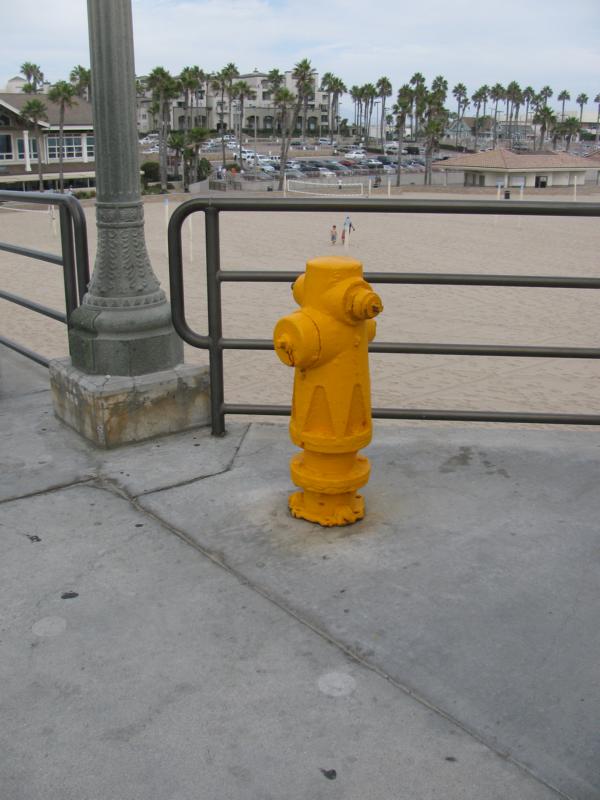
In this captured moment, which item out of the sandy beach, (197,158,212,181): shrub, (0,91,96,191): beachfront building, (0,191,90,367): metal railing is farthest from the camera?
(197,158,212,181): shrub

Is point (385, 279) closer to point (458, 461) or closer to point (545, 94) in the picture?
point (458, 461)

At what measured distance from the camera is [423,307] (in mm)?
18641

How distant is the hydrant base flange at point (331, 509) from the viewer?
10.7ft

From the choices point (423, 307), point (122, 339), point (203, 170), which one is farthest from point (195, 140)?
point (122, 339)

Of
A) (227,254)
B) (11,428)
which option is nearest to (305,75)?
(227,254)

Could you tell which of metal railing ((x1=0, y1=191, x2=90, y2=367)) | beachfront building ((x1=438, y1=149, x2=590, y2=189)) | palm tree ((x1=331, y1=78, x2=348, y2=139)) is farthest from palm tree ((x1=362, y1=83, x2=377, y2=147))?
metal railing ((x1=0, y1=191, x2=90, y2=367))

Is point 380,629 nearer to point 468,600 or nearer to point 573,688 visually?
point 468,600

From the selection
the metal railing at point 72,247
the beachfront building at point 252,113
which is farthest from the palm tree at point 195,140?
the beachfront building at point 252,113

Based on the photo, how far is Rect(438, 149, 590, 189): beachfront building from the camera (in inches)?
2765

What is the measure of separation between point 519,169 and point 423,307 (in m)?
56.1

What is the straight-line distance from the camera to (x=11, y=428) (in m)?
4.31

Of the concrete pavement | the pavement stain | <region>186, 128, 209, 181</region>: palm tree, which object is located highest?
<region>186, 128, 209, 181</region>: palm tree

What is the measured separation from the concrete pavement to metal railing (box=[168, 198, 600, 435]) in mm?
223

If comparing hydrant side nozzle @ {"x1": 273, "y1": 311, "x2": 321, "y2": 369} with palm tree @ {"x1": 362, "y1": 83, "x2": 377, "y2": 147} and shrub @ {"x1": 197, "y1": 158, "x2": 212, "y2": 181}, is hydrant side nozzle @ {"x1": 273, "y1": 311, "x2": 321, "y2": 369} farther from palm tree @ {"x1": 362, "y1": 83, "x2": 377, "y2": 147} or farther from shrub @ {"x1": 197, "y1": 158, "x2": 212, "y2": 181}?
palm tree @ {"x1": 362, "y1": 83, "x2": 377, "y2": 147}
